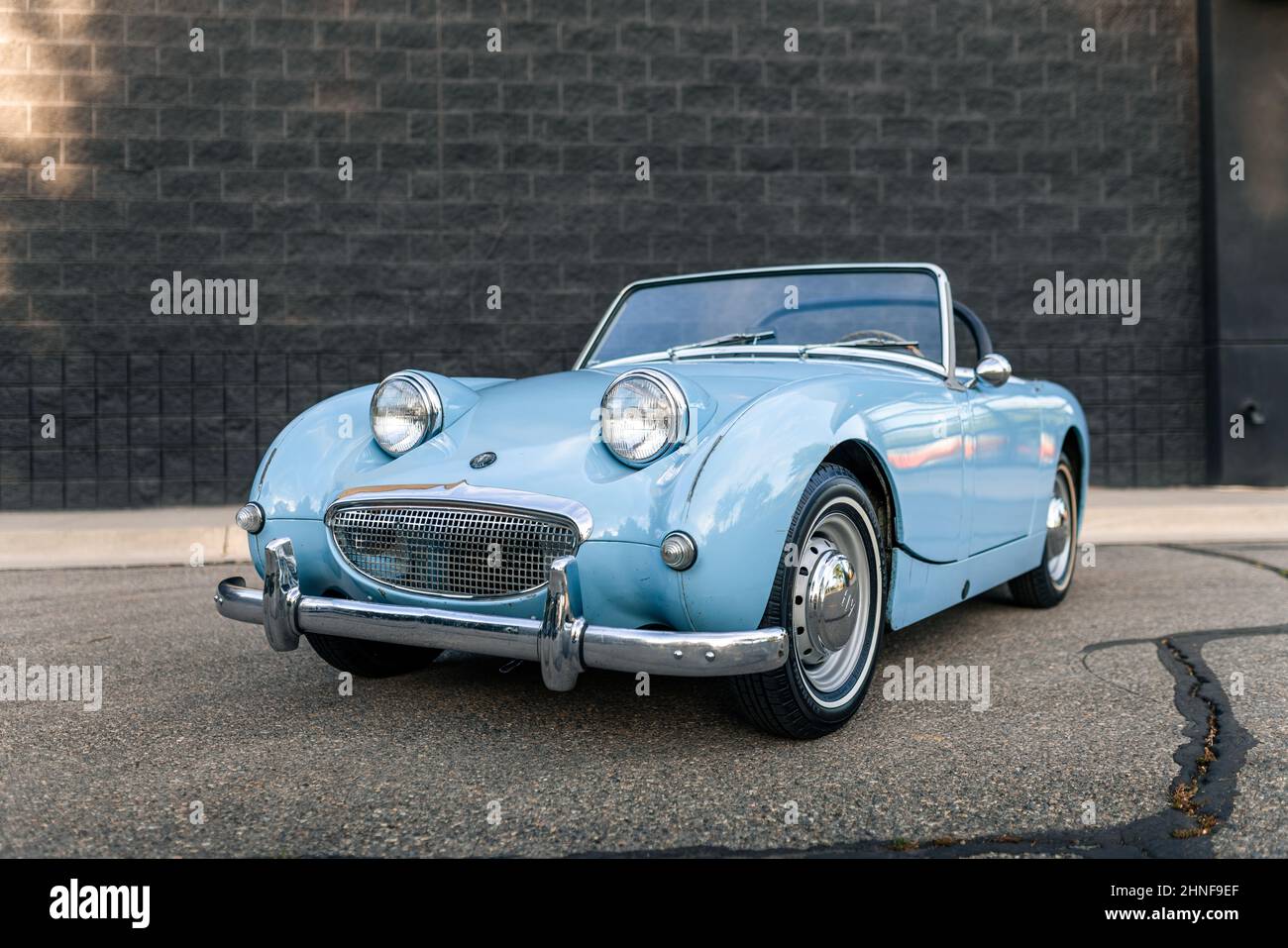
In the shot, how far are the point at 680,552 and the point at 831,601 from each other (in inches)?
22.6

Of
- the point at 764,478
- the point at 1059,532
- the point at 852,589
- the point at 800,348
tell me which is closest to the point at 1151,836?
the point at 852,589

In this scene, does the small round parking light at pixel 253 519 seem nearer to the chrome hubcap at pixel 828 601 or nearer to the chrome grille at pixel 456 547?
the chrome grille at pixel 456 547

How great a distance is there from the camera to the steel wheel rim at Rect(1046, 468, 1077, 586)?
4945mm

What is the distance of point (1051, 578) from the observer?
195 inches

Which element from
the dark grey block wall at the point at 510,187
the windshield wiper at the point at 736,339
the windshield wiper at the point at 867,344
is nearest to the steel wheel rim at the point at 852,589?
the windshield wiper at the point at 867,344

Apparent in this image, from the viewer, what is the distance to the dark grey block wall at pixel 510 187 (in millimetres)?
8719

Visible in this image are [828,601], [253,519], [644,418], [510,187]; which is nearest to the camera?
[644,418]

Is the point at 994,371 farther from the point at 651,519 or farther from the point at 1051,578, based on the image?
the point at 651,519

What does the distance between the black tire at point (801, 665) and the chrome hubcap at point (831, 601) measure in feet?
0.06

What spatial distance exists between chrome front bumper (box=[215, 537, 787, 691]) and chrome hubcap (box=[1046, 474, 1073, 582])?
2761mm

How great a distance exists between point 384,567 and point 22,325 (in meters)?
7.12

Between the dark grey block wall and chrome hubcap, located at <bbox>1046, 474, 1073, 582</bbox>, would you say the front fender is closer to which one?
chrome hubcap, located at <bbox>1046, 474, 1073, 582</bbox>

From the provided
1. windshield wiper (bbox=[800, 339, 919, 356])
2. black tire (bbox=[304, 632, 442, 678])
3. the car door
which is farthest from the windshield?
black tire (bbox=[304, 632, 442, 678])

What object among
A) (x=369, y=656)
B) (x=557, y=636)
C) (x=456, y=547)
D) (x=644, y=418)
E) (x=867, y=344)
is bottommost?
(x=369, y=656)
